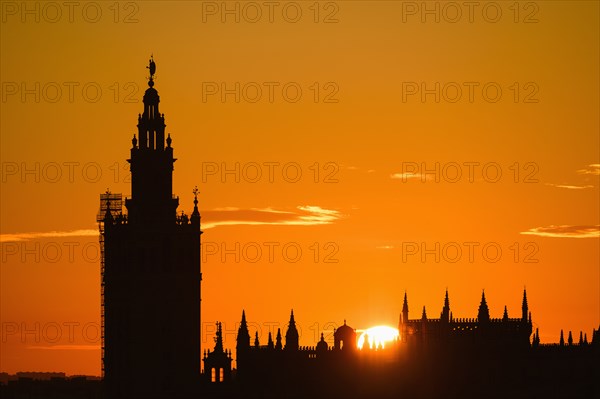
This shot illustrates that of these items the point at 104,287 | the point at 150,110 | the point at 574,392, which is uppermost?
the point at 150,110

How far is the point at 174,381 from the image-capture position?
13262 cm

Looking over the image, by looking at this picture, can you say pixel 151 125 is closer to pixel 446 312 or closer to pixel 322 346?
pixel 322 346

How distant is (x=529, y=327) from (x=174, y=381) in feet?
133

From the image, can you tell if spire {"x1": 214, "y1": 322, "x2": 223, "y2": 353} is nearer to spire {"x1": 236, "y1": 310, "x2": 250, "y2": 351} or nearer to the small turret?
spire {"x1": 236, "y1": 310, "x2": 250, "y2": 351}

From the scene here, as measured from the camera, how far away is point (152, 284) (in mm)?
133125

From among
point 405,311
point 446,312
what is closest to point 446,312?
point 446,312

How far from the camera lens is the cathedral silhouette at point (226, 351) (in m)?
133

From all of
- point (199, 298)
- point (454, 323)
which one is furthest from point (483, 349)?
point (199, 298)

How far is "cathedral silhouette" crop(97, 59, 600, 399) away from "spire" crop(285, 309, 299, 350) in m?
0.08

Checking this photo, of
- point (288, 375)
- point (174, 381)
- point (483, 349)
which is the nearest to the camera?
point (174, 381)

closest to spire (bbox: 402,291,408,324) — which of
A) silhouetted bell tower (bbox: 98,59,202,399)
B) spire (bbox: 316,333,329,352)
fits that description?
spire (bbox: 316,333,329,352)

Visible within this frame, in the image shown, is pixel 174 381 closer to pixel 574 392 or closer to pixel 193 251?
pixel 193 251

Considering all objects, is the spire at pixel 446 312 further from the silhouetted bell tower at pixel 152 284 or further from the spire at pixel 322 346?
the silhouetted bell tower at pixel 152 284

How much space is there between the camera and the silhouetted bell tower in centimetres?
13262
